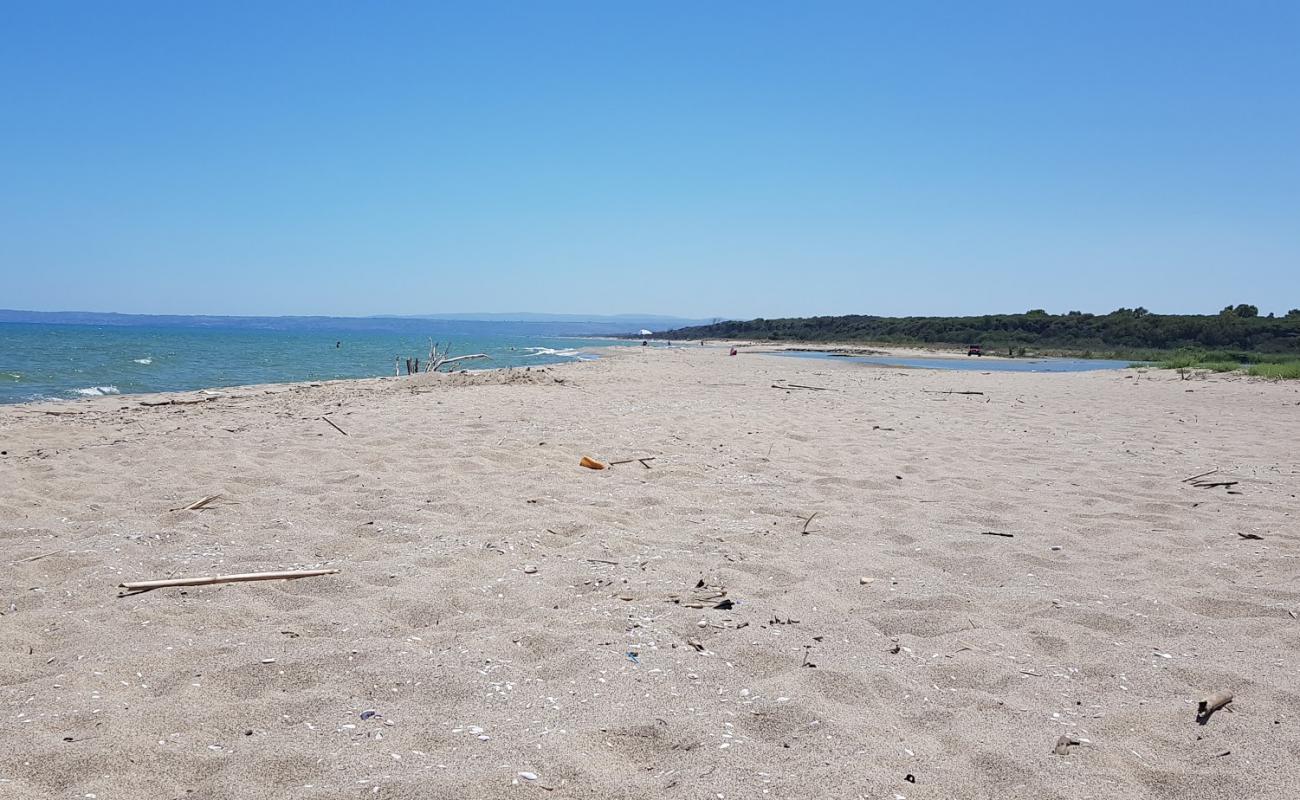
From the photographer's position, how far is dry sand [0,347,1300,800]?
88.7 inches

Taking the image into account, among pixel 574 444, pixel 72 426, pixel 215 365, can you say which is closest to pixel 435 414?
pixel 574 444

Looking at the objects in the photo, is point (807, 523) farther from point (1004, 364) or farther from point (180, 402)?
point (1004, 364)

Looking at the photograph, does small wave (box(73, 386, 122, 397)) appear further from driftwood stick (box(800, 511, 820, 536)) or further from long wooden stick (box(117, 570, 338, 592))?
driftwood stick (box(800, 511, 820, 536))

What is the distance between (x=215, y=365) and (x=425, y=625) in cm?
2685

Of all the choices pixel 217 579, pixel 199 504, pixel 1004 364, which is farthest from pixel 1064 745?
pixel 1004 364

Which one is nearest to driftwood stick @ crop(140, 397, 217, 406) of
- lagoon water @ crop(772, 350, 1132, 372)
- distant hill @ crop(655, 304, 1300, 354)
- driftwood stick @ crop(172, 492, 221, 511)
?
driftwood stick @ crop(172, 492, 221, 511)

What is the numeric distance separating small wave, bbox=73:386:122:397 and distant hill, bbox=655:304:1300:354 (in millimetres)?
42020

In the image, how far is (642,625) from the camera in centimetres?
327

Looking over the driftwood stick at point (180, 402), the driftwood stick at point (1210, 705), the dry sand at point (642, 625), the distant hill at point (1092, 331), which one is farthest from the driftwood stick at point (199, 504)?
the distant hill at point (1092, 331)

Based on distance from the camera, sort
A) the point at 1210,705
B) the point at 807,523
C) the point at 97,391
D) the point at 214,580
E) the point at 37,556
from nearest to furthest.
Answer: the point at 1210,705 < the point at 214,580 < the point at 37,556 < the point at 807,523 < the point at 97,391

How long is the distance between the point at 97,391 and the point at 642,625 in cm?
1690

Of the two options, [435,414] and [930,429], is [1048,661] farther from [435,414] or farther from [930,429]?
[435,414]

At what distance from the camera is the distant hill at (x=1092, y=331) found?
37938mm

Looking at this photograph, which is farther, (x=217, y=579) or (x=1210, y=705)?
(x=217, y=579)
